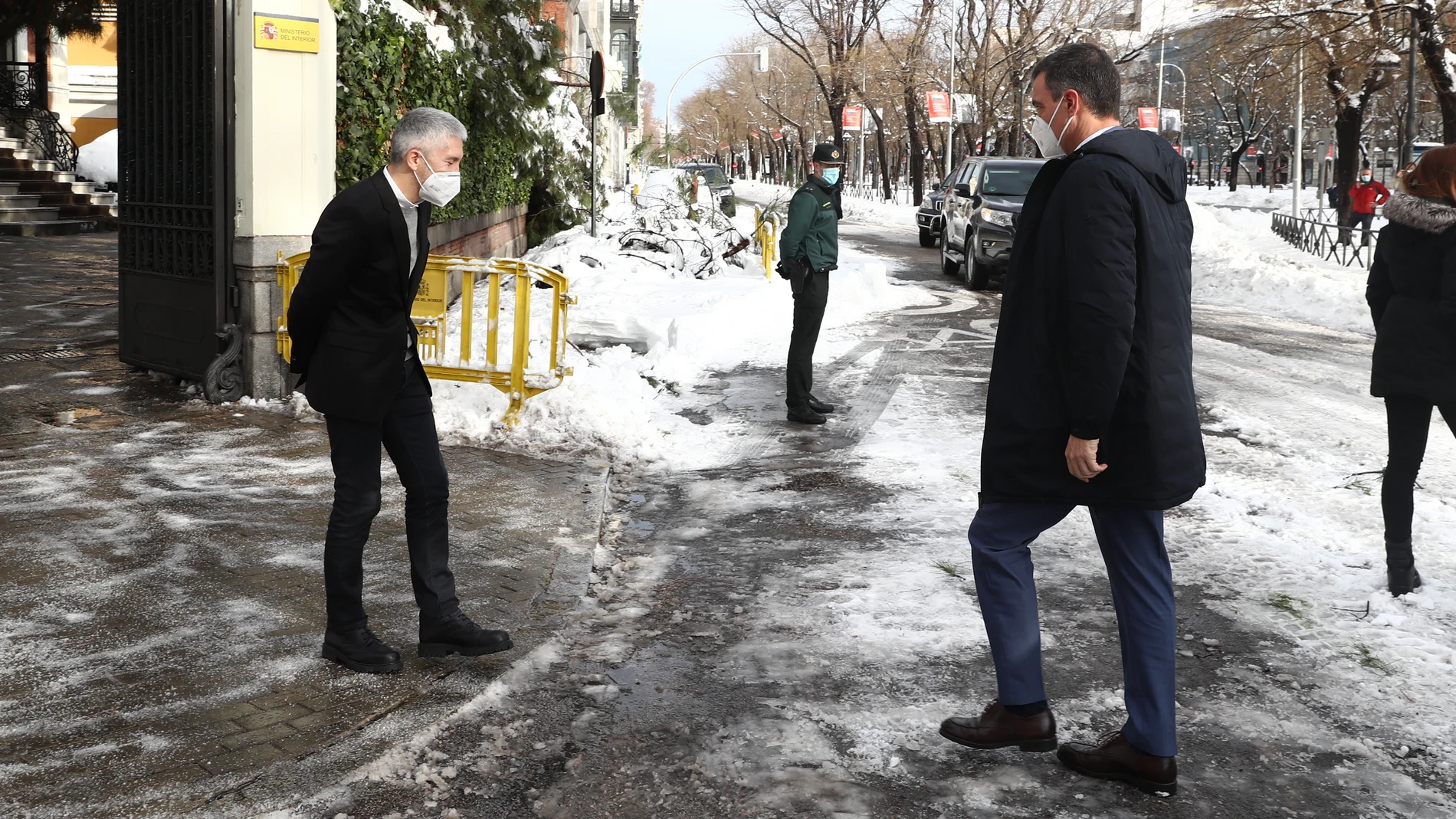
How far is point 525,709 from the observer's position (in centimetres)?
423

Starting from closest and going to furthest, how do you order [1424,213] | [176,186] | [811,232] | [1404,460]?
1. [1424,213]
2. [1404,460]
3. [811,232]
4. [176,186]

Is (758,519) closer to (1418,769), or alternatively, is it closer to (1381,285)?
(1381,285)

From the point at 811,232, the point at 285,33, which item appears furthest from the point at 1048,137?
the point at 285,33

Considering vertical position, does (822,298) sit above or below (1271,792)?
above

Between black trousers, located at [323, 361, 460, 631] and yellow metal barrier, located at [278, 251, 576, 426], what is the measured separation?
3745mm

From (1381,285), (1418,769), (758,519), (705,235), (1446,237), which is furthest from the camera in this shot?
(705,235)

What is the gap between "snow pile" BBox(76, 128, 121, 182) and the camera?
27422 millimetres

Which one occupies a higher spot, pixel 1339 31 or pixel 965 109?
pixel 965 109

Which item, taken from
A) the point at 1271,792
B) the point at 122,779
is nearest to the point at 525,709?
the point at 122,779

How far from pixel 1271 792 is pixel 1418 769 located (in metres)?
0.50

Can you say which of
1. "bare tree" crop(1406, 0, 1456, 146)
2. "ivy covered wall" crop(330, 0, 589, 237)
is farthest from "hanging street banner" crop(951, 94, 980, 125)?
"ivy covered wall" crop(330, 0, 589, 237)

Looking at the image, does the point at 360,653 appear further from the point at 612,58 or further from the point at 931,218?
the point at 612,58

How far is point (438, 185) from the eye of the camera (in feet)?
14.1

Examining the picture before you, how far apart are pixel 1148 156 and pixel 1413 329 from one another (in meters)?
2.45
